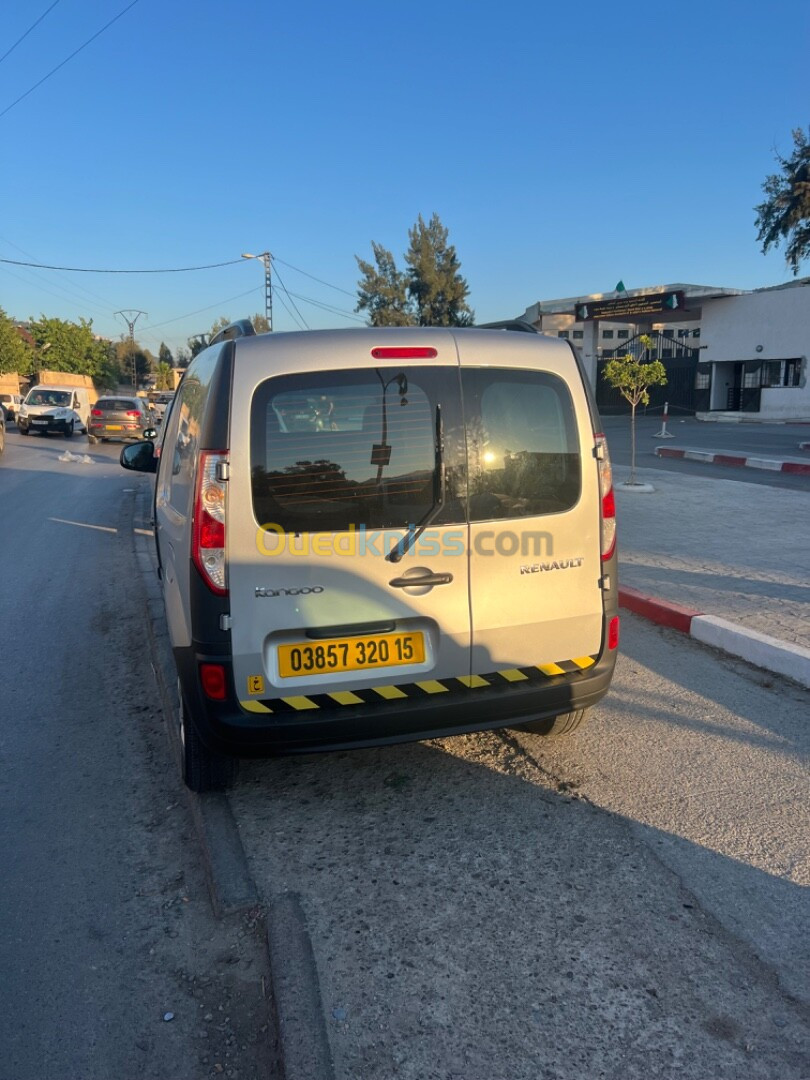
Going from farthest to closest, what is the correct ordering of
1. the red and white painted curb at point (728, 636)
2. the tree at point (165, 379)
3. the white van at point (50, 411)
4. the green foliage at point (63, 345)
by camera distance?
1. the tree at point (165, 379)
2. the green foliage at point (63, 345)
3. the white van at point (50, 411)
4. the red and white painted curb at point (728, 636)

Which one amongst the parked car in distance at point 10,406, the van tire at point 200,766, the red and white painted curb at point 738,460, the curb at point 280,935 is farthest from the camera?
the parked car in distance at point 10,406

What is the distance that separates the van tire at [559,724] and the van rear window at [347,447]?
134 centimetres

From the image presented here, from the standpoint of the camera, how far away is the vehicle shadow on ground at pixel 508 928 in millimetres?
2258

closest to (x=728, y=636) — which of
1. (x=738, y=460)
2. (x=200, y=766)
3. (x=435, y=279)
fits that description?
(x=200, y=766)

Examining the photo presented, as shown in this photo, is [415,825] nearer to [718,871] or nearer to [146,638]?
[718,871]

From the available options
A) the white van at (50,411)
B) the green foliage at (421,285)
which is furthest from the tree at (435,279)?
the white van at (50,411)

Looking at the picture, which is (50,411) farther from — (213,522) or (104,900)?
(104,900)

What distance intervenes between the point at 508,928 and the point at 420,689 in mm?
983

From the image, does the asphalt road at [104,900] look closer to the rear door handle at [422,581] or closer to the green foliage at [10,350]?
the rear door handle at [422,581]

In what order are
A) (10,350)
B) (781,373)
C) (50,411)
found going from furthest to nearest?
(10,350) → (781,373) → (50,411)

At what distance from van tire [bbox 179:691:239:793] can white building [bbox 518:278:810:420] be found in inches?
1092

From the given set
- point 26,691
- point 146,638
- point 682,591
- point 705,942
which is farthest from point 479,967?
point 682,591

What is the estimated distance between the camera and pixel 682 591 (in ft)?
22.3

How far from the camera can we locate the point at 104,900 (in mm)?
3014
